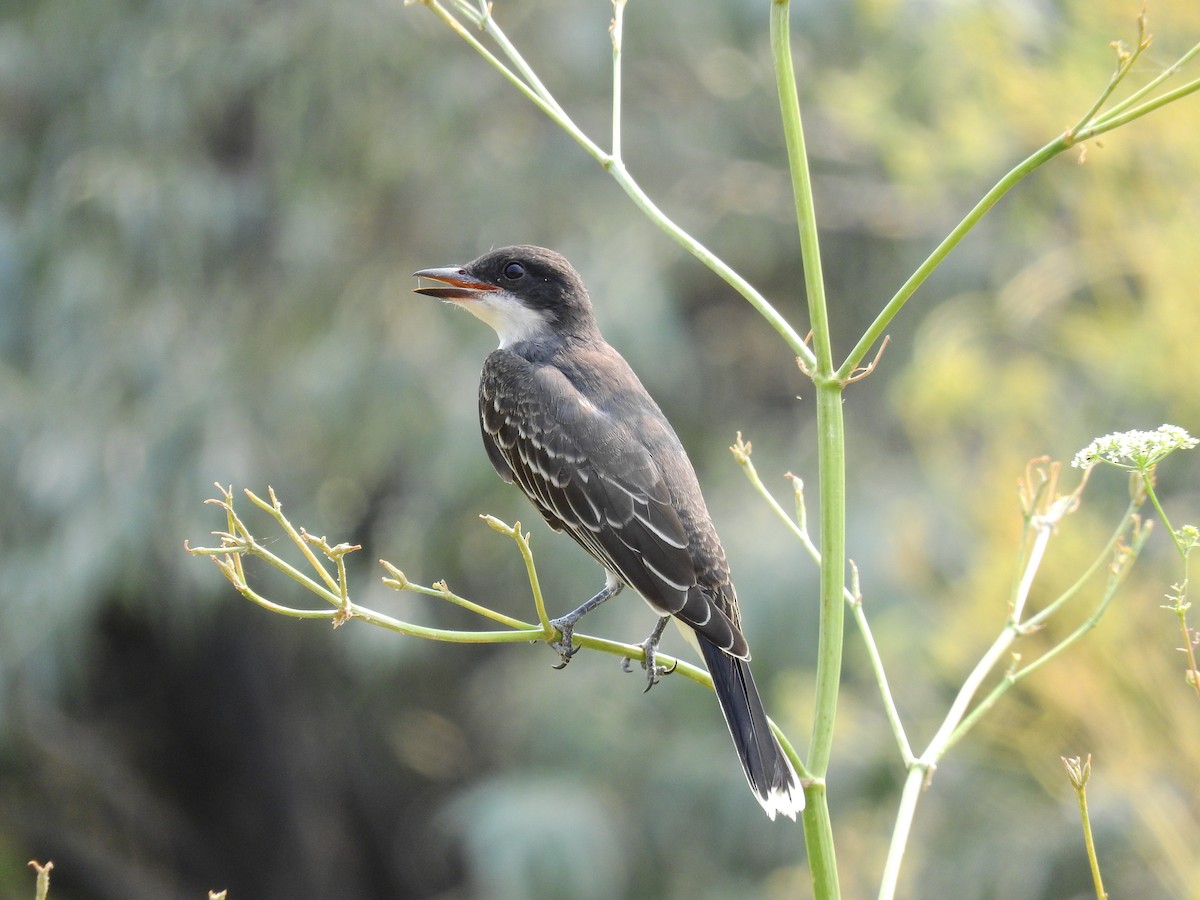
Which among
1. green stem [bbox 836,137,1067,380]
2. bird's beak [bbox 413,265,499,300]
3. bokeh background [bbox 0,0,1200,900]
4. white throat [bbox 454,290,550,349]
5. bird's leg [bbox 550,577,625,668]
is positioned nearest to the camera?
green stem [bbox 836,137,1067,380]

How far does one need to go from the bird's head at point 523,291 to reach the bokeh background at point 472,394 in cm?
304

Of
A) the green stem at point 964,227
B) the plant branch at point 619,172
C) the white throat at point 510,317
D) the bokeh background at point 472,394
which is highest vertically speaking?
the bokeh background at point 472,394

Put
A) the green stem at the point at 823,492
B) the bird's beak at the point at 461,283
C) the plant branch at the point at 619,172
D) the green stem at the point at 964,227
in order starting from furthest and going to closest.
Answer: the bird's beak at the point at 461,283 → the plant branch at the point at 619,172 → the green stem at the point at 823,492 → the green stem at the point at 964,227

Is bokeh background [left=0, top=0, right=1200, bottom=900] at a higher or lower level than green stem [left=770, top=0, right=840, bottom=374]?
higher

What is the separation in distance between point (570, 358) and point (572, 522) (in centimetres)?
54

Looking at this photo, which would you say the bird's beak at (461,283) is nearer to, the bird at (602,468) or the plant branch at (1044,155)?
the bird at (602,468)

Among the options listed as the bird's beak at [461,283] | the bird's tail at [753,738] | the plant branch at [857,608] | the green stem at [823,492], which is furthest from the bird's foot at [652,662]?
the bird's beak at [461,283]

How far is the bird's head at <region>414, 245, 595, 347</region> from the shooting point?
370 cm

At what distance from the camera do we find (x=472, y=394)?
8.16 meters

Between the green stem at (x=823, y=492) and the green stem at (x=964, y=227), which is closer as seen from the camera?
the green stem at (x=964, y=227)

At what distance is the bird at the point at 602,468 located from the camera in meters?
2.81

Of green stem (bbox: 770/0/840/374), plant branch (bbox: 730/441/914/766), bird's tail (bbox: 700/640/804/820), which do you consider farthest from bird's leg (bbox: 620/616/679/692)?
green stem (bbox: 770/0/840/374)

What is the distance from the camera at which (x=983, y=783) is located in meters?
7.01

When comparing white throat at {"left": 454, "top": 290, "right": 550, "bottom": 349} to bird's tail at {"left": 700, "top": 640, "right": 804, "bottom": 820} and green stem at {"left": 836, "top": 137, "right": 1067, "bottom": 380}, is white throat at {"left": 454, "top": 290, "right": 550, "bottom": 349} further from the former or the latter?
green stem at {"left": 836, "top": 137, "right": 1067, "bottom": 380}
